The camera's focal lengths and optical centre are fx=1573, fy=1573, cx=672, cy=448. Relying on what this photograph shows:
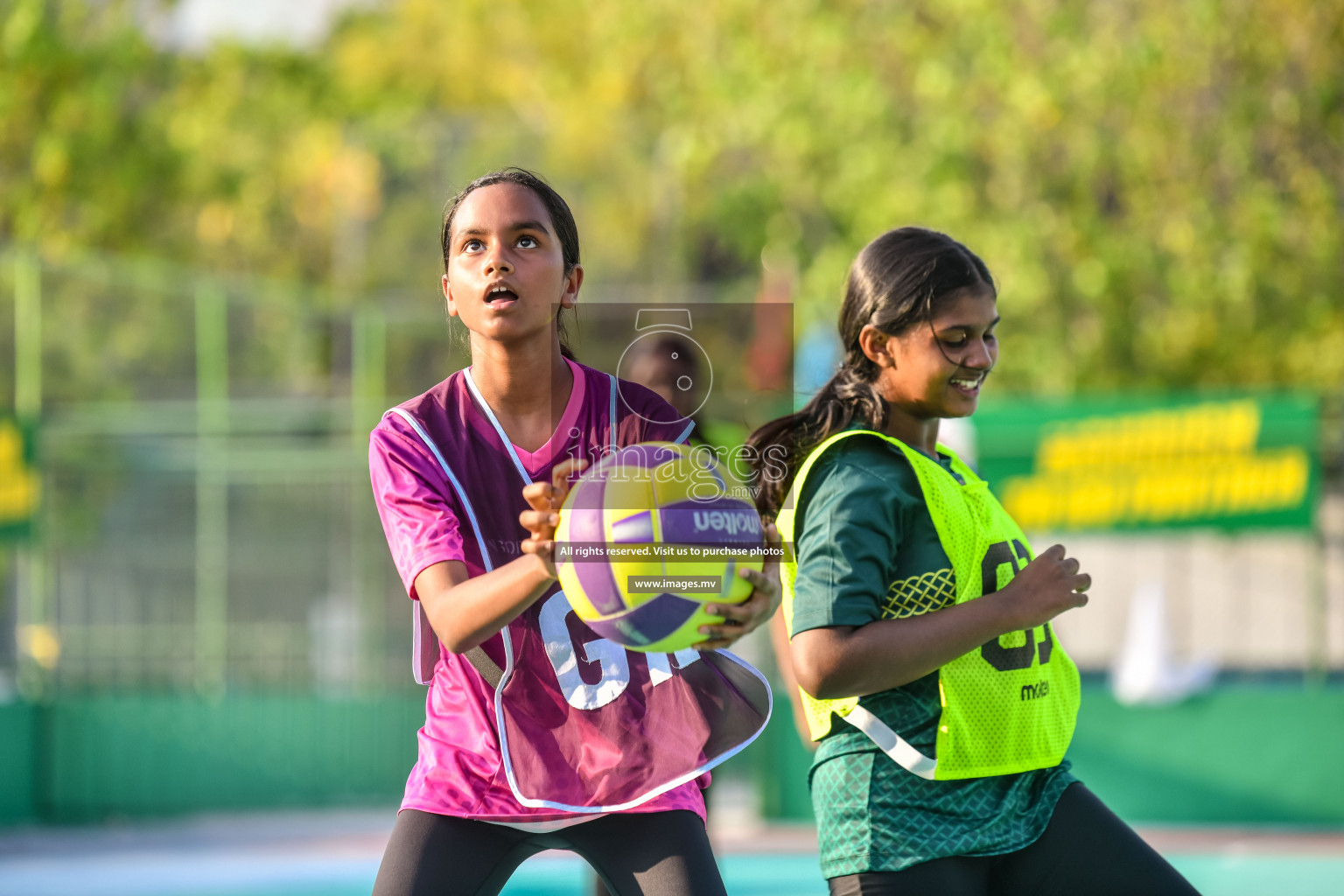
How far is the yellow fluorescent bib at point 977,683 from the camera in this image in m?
2.82

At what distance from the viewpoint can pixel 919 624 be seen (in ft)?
8.94

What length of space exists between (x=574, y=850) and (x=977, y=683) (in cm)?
79

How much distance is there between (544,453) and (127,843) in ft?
25.1

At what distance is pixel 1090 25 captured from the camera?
13.3m

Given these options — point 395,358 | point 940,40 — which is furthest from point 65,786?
point 940,40

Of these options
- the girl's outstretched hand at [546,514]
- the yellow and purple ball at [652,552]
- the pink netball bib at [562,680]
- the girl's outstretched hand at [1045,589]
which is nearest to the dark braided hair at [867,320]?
the pink netball bib at [562,680]

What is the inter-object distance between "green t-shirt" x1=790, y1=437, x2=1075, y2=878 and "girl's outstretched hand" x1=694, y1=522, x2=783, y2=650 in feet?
0.58

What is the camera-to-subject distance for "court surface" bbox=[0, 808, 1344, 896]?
784cm

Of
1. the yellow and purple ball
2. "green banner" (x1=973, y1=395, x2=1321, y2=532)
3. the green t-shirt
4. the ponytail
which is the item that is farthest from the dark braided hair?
"green banner" (x1=973, y1=395, x2=1321, y2=532)

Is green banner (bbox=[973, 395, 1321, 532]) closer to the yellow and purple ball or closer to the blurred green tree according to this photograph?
the blurred green tree

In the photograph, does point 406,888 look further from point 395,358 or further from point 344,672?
point 395,358

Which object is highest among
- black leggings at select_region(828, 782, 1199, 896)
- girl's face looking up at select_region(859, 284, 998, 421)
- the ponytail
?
girl's face looking up at select_region(859, 284, 998, 421)

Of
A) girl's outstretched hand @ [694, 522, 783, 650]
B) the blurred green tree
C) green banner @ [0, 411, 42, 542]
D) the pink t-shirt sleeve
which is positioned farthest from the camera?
the blurred green tree

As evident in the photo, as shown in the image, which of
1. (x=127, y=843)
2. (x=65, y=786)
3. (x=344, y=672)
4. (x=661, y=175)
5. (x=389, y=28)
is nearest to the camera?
(x=127, y=843)
